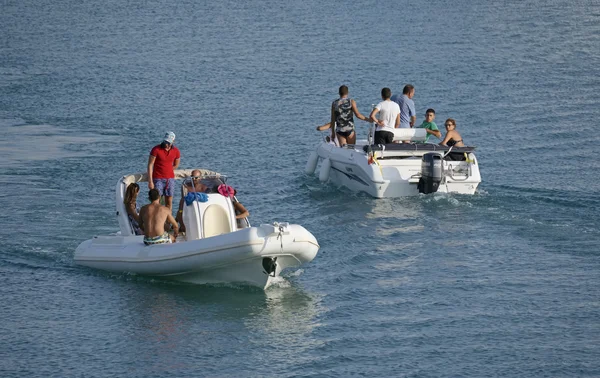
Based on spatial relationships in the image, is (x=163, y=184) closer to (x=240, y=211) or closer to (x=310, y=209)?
(x=240, y=211)

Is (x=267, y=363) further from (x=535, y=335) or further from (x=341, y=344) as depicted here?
(x=535, y=335)

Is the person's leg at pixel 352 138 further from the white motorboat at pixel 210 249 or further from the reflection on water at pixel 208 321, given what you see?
the reflection on water at pixel 208 321

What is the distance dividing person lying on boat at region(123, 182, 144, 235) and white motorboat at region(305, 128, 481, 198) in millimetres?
5023

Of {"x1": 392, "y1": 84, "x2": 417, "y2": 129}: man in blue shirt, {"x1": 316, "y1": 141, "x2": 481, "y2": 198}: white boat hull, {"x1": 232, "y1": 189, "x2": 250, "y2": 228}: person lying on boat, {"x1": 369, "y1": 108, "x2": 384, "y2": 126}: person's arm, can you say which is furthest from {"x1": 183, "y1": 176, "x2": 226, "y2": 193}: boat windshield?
{"x1": 392, "y1": 84, "x2": 417, "y2": 129}: man in blue shirt

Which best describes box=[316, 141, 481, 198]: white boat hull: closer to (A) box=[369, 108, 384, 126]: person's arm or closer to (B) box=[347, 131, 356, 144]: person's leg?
(A) box=[369, 108, 384, 126]: person's arm

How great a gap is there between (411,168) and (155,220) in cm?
604

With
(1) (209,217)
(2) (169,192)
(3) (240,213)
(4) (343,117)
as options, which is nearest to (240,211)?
(3) (240,213)

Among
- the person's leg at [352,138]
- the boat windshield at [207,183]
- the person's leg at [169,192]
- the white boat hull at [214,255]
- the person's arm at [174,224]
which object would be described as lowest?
the white boat hull at [214,255]

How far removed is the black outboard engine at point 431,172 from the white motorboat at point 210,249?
4324 mm

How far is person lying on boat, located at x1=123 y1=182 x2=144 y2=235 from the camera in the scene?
1683 cm

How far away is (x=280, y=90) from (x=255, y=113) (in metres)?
3.25

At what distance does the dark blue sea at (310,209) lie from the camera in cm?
1391

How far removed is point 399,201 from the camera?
20.4 metres

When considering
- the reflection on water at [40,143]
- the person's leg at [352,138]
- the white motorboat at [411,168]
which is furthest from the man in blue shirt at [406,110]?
the reflection on water at [40,143]
